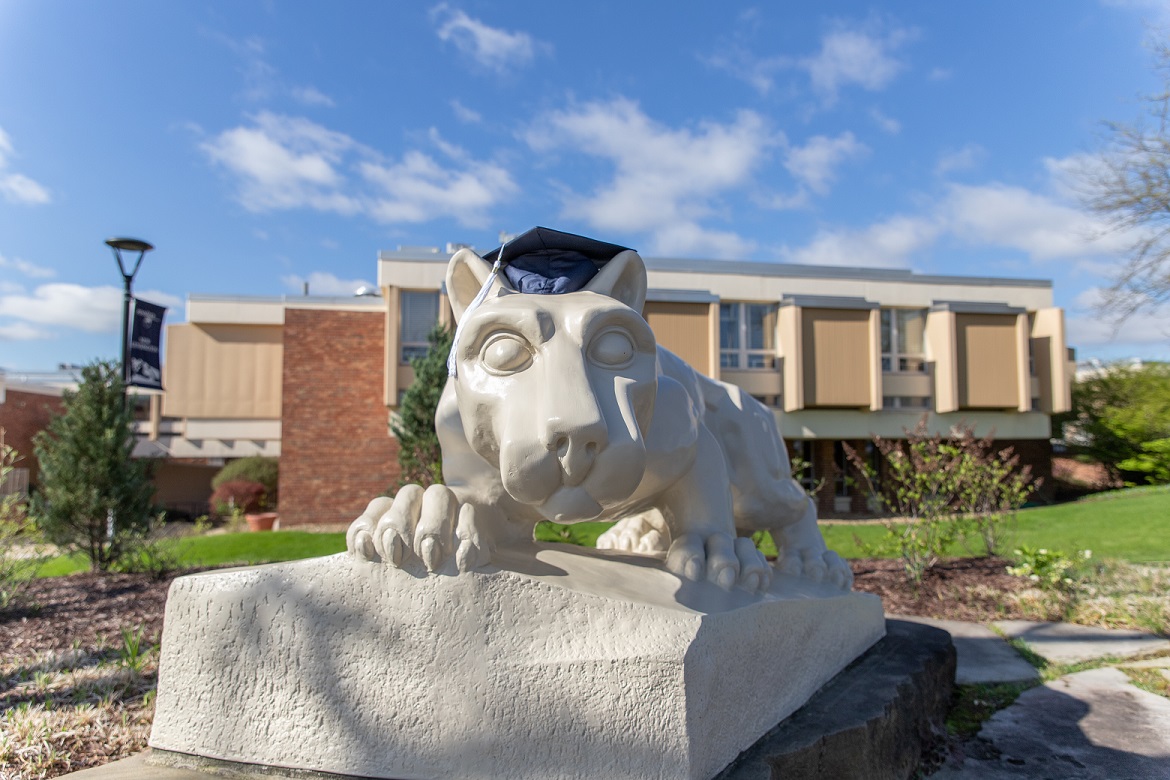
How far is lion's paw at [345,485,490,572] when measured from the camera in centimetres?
183

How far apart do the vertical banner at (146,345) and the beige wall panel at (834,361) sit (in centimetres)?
1293

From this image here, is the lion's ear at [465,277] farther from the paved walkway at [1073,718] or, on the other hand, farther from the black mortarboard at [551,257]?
the paved walkway at [1073,718]

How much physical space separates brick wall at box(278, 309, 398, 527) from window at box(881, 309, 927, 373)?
12.3m

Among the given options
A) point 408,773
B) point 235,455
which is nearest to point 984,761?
point 408,773

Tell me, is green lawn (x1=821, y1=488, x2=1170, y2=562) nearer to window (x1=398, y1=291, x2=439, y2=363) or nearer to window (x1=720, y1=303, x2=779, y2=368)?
window (x1=720, y1=303, x2=779, y2=368)

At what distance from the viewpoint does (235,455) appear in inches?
755

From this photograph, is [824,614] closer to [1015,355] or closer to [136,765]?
[136,765]

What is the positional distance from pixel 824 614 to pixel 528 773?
133cm

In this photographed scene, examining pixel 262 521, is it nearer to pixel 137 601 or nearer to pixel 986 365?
pixel 137 601

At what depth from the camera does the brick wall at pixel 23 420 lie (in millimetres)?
19156

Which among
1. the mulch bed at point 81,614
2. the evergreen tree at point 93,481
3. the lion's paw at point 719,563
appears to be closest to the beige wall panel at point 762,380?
the evergreen tree at point 93,481

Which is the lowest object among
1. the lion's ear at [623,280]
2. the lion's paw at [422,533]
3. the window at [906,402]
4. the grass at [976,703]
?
the grass at [976,703]

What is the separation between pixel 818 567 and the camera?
2.91 meters

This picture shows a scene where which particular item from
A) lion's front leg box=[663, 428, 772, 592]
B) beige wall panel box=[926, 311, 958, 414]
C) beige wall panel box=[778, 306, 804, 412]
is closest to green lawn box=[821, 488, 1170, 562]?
beige wall panel box=[926, 311, 958, 414]
